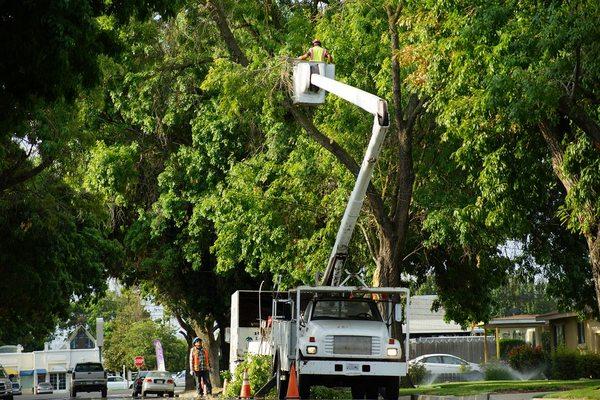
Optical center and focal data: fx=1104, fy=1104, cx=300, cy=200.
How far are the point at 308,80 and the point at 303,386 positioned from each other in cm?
655

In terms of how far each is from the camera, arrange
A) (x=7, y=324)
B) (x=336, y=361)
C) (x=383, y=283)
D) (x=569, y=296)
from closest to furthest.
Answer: (x=336, y=361) < (x=383, y=283) < (x=569, y=296) < (x=7, y=324)

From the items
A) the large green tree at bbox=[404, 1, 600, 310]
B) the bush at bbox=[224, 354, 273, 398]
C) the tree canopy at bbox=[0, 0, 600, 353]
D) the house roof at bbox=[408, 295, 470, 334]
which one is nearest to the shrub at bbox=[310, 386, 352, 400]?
the bush at bbox=[224, 354, 273, 398]

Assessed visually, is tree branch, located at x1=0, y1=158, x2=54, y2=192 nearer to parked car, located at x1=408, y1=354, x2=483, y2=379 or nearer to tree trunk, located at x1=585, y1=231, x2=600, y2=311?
tree trunk, located at x1=585, y1=231, x2=600, y2=311

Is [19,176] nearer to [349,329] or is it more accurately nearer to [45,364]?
[349,329]

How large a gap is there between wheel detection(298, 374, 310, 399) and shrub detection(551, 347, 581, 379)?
23.1 metres

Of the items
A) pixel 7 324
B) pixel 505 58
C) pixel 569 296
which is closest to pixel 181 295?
pixel 7 324

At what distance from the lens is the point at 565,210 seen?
2262 centimetres

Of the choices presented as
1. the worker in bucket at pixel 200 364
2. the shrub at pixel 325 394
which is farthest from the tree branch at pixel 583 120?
the worker in bucket at pixel 200 364

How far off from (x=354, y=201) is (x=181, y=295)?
2458 cm

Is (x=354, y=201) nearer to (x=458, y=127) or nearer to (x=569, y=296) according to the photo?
(x=458, y=127)

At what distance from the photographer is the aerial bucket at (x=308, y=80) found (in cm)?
2348

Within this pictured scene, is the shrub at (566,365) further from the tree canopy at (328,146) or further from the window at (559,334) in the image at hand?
the window at (559,334)

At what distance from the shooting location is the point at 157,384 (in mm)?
51656

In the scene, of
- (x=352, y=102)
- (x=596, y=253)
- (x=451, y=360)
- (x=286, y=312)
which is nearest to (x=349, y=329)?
(x=286, y=312)
